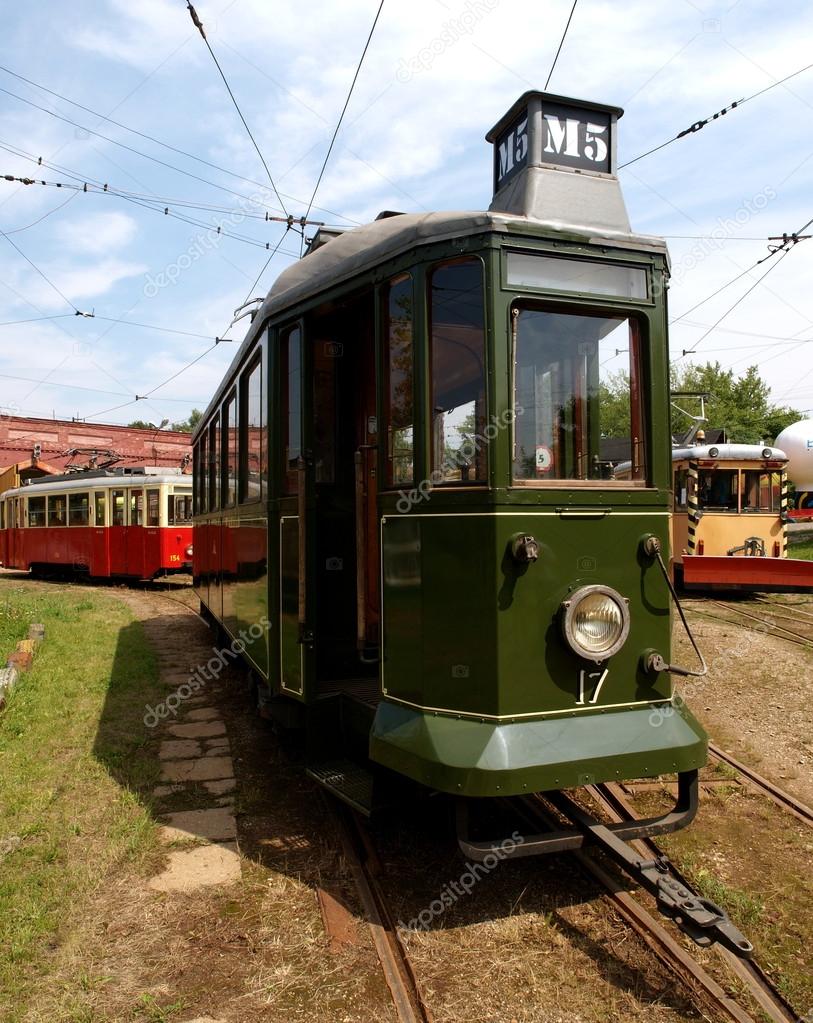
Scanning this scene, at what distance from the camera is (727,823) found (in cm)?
459

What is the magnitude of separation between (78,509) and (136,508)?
8.73 ft

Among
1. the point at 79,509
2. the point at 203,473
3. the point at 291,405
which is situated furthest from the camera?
the point at 79,509

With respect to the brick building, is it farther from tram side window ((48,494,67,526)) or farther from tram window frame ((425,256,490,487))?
tram window frame ((425,256,490,487))

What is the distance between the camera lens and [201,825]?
463 centimetres

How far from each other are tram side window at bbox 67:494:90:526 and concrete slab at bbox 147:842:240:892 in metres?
16.6

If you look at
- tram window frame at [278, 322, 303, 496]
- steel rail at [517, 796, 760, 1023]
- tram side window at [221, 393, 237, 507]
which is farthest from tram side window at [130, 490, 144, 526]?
steel rail at [517, 796, 760, 1023]

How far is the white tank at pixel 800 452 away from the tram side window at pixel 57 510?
21.5 meters

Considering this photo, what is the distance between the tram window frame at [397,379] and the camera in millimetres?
3822

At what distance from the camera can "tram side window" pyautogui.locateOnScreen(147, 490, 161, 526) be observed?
1761cm

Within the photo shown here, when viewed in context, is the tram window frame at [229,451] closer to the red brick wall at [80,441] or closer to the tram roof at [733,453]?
the tram roof at [733,453]

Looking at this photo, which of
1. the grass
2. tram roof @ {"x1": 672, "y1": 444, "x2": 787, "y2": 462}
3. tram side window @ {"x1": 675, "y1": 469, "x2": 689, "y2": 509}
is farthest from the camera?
tram side window @ {"x1": 675, "y1": 469, "x2": 689, "y2": 509}

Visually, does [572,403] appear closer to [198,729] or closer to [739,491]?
[198,729]

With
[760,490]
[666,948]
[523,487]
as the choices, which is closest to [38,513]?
[760,490]

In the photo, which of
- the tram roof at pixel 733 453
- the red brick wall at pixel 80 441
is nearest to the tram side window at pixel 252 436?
the tram roof at pixel 733 453
